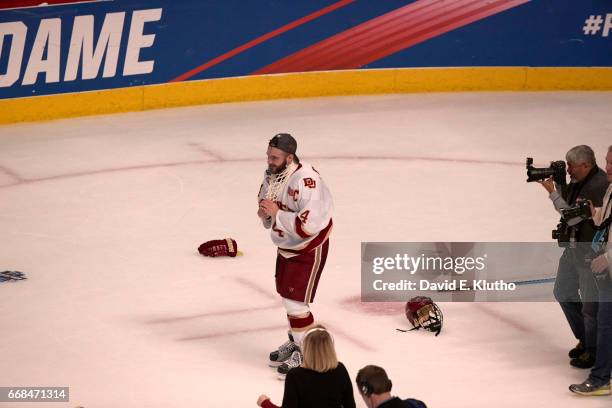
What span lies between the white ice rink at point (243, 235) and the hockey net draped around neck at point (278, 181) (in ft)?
3.43

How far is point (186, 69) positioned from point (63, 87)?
1.43m

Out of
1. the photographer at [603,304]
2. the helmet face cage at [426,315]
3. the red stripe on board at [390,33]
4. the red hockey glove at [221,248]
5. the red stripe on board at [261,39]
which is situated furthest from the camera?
the red stripe on board at [390,33]

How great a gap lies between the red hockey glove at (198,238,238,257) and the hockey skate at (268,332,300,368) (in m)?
2.07

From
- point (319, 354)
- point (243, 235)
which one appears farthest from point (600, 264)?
point (243, 235)

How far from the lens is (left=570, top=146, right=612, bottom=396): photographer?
6695 millimetres

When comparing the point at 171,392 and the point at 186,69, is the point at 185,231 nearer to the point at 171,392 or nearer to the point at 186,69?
the point at 171,392

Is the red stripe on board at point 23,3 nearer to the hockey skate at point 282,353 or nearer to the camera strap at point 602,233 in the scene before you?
the hockey skate at point 282,353

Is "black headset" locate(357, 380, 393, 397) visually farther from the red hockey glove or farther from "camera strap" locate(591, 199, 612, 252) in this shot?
the red hockey glove

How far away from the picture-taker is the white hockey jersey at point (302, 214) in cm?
684

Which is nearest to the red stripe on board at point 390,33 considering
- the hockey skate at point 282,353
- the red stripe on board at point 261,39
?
the red stripe on board at point 261,39

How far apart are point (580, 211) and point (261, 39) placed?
7950mm

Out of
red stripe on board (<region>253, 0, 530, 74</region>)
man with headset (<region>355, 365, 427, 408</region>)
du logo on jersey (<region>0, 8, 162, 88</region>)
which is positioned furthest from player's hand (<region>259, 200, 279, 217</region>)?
red stripe on board (<region>253, 0, 530, 74</region>)

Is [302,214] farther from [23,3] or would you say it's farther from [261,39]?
[261,39]

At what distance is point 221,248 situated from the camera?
934 centimetres
